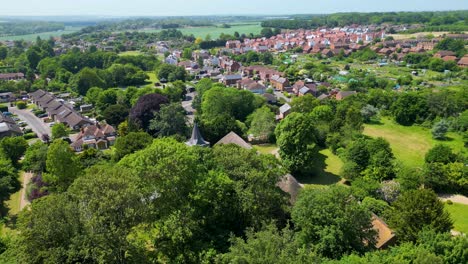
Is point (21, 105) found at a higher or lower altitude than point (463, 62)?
lower

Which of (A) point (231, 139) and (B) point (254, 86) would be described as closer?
(A) point (231, 139)

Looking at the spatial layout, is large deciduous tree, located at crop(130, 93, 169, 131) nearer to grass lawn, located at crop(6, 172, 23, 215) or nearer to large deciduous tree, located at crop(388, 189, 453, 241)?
grass lawn, located at crop(6, 172, 23, 215)

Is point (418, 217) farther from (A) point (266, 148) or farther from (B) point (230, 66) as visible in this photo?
(B) point (230, 66)

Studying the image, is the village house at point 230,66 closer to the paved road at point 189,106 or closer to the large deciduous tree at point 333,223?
the paved road at point 189,106

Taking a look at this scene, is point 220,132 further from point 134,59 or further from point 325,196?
point 134,59

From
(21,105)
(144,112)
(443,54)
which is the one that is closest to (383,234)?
(144,112)

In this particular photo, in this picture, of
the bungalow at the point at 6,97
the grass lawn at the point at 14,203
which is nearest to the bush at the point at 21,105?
the bungalow at the point at 6,97
